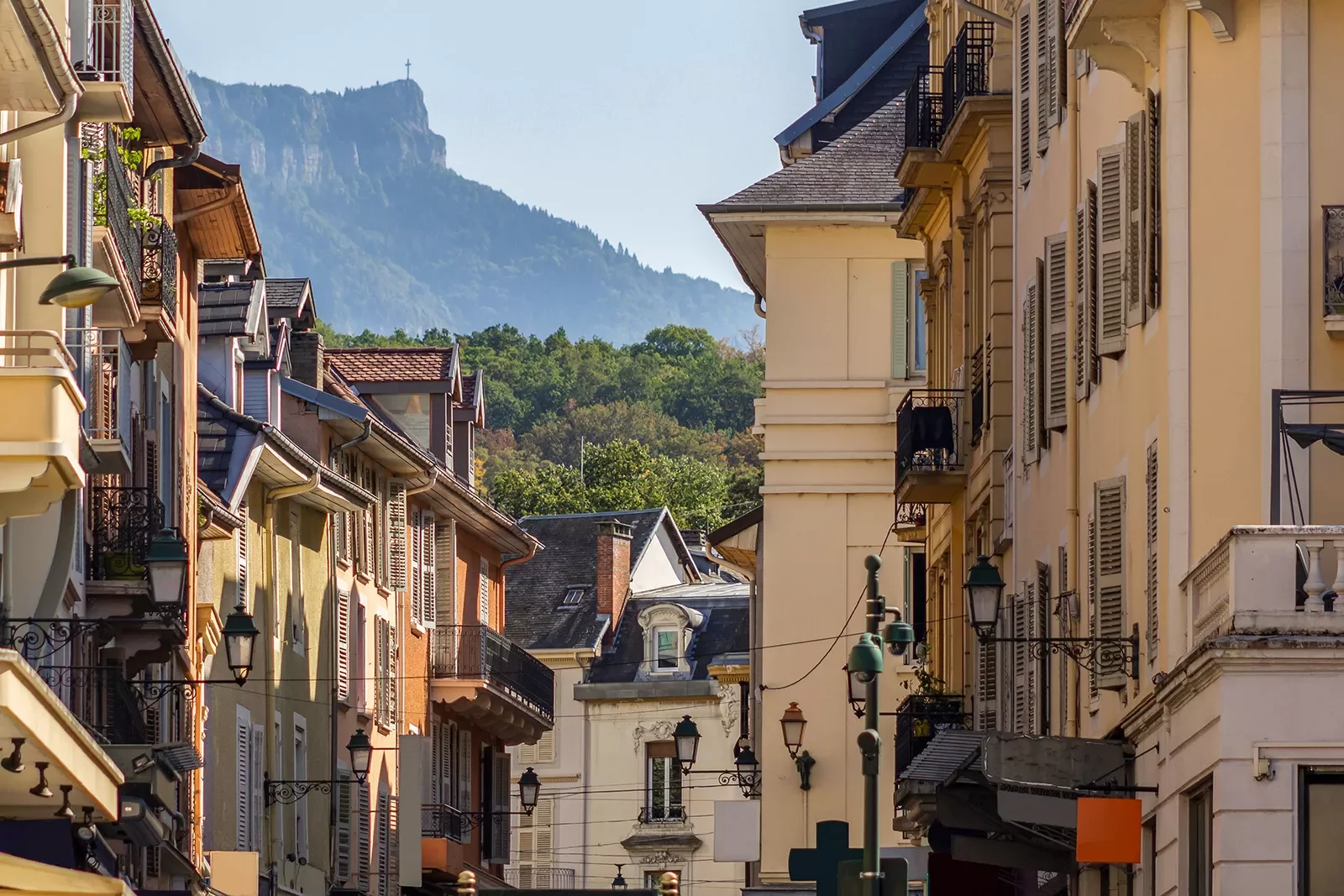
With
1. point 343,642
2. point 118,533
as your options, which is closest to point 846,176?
point 343,642

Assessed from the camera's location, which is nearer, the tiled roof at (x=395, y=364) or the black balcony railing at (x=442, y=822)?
the black balcony railing at (x=442, y=822)

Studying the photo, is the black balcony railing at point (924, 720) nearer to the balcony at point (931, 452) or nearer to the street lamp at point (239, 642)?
the balcony at point (931, 452)

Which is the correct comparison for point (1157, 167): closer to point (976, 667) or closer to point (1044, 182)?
point (1044, 182)

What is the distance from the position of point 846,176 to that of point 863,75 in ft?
10.3

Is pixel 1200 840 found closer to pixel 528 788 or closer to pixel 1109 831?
pixel 1109 831

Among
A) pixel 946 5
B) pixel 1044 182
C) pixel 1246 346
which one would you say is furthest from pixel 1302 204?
pixel 946 5

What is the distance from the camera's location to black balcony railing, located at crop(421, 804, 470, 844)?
5047 cm

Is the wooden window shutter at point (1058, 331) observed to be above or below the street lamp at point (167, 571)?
above

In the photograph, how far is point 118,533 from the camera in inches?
1070

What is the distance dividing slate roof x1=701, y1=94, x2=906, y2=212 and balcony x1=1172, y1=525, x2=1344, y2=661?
2389 centimetres

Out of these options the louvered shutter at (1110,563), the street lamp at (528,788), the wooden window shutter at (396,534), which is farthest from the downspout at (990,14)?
the street lamp at (528,788)

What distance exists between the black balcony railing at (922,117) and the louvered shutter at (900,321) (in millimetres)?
7222

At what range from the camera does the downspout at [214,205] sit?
32.8 m

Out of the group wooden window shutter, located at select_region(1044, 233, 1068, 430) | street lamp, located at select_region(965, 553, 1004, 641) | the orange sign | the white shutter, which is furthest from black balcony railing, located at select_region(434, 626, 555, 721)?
the orange sign
